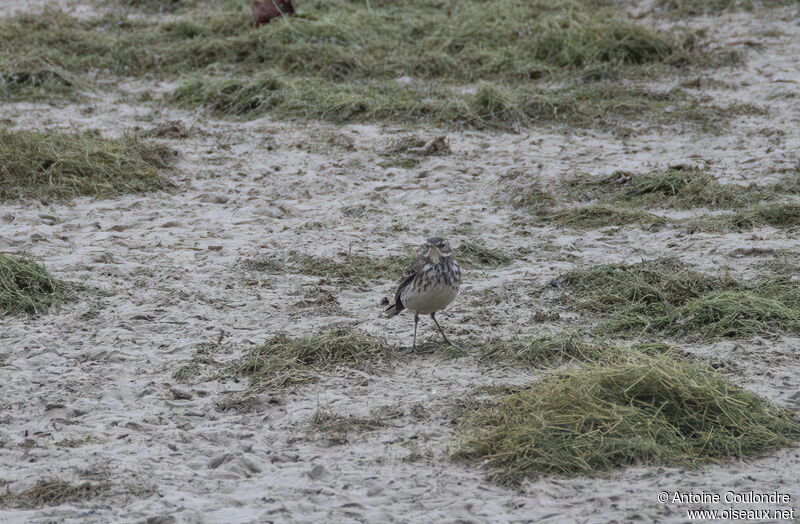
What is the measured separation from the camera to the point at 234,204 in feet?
29.6

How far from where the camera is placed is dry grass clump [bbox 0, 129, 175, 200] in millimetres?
9023

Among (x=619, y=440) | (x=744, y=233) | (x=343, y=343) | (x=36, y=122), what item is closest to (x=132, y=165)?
(x=36, y=122)

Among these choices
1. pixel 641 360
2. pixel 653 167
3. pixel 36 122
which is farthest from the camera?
pixel 36 122

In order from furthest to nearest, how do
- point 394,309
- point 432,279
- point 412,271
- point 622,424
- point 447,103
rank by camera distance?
point 447,103 < point 394,309 < point 412,271 < point 432,279 < point 622,424

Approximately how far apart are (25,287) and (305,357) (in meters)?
2.39

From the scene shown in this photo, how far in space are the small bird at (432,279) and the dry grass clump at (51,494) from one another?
2268 mm

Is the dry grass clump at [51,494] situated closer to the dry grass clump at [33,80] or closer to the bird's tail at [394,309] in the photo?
the bird's tail at [394,309]

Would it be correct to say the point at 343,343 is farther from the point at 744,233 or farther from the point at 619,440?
the point at 744,233

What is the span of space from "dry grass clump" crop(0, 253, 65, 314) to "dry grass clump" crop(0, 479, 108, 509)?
2484 millimetres

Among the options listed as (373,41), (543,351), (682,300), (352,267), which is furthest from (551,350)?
(373,41)

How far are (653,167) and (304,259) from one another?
3.78 m

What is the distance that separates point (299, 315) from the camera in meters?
6.78

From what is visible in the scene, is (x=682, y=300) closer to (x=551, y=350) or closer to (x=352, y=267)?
(x=551, y=350)

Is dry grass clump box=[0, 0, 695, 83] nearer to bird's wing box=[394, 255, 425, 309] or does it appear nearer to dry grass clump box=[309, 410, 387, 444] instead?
bird's wing box=[394, 255, 425, 309]
